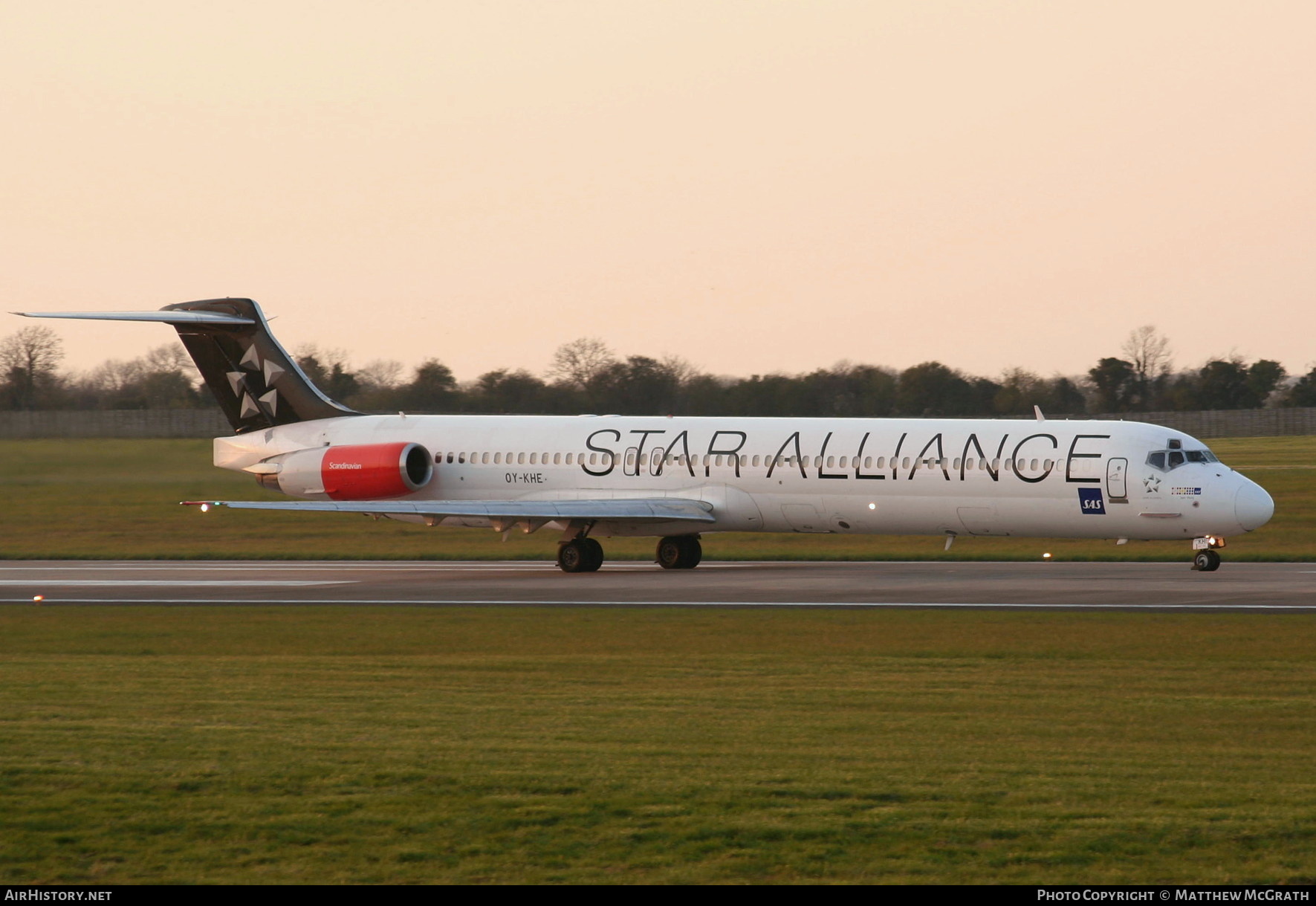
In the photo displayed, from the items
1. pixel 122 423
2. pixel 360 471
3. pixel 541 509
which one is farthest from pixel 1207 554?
pixel 122 423

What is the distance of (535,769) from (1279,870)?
16.7 feet

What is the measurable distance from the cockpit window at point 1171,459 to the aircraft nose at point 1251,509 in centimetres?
98

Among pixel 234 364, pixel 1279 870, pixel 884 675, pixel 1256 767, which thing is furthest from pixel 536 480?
pixel 1279 870

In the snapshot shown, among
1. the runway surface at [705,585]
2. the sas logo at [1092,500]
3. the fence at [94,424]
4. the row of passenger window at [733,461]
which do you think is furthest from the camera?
the fence at [94,424]

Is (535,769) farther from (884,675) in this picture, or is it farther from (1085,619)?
(1085,619)

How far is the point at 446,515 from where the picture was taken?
35344mm

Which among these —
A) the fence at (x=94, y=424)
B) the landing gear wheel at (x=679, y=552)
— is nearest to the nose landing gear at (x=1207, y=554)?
the landing gear wheel at (x=679, y=552)

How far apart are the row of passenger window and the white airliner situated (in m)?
0.04

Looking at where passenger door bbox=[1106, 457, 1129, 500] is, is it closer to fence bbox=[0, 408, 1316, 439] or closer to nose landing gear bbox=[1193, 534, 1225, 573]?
nose landing gear bbox=[1193, 534, 1225, 573]

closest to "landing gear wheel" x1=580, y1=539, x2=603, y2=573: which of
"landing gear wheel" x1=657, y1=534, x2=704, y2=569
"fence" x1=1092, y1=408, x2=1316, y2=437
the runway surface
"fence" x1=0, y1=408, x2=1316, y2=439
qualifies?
the runway surface

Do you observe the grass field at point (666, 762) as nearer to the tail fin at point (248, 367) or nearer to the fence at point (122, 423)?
the tail fin at point (248, 367)

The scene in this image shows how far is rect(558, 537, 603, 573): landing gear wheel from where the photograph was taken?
35.6 meters

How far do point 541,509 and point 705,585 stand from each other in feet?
17.9

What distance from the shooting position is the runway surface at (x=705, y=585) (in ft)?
89.0
